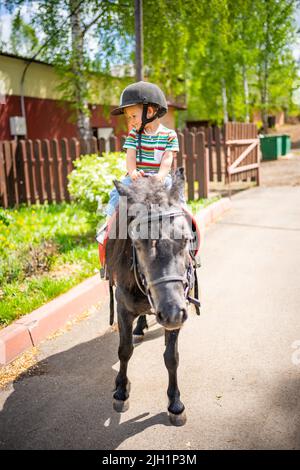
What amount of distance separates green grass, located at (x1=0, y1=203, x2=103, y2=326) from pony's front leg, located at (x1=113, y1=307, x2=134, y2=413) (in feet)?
6.00

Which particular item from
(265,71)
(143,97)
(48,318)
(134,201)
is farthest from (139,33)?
(265,71)

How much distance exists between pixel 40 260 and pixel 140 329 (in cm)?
227

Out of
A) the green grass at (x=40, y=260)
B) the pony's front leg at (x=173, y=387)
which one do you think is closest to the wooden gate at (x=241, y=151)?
the green grass at (x=40, y=260)

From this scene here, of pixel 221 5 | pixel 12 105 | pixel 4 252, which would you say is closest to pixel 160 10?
pixel 221 5

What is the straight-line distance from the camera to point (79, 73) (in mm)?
12234

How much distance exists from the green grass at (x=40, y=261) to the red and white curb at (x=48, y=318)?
7.0 inches

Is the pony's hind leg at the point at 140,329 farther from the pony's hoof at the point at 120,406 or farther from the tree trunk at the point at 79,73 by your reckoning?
the tree trunk at the point at 79,73

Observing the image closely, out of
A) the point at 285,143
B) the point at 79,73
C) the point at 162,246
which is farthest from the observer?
the point at 285,143

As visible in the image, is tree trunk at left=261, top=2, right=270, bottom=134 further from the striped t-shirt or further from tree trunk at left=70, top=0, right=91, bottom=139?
the striped t-shirt

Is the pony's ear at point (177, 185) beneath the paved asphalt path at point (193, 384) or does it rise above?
above

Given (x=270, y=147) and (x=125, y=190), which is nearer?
(x=125, y=190)

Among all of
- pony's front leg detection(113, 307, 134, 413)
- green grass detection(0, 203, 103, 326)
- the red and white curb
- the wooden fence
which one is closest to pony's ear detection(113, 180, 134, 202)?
pony's front leg detection(113, 307, 134, 413)

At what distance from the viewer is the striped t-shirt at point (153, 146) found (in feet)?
11.4

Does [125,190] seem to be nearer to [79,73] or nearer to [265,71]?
[79,73]
